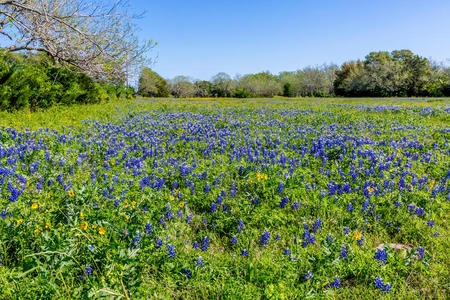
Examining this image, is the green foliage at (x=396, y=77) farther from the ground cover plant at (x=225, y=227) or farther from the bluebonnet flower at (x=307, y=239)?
the bluebonnet flower at (x=307, y=239)

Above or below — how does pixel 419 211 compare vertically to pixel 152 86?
below

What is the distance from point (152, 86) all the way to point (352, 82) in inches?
1982

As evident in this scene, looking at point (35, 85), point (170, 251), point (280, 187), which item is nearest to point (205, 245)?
point (170, 251)

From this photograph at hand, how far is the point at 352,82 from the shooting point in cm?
6706

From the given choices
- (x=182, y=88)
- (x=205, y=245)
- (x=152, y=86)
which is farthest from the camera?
(x=182, y=88)

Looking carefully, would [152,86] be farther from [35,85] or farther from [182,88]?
[35,85]

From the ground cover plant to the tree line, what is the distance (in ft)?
135

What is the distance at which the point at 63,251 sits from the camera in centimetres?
238

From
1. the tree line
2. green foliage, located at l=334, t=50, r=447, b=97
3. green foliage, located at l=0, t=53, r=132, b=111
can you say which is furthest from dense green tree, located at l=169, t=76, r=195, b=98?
green foliage, located at l=0, t=53, r=132, b=111

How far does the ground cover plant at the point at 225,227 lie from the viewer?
2.52 meters

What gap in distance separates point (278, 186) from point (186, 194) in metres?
1.52

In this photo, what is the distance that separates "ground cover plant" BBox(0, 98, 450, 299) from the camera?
2.52 metres

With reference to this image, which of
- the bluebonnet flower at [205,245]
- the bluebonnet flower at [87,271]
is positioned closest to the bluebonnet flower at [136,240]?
the bluebonnet flower at [87,271]

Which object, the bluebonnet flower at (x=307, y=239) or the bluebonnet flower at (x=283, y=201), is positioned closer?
the bluebonnet flower at (x=307, y=239)
